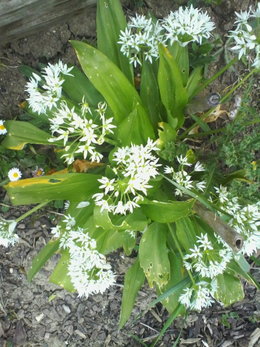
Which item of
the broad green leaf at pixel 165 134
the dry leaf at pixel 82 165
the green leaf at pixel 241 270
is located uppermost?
the broad green leaf at pixel 165 134

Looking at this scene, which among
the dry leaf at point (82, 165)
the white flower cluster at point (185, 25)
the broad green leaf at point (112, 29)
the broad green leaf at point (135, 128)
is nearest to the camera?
the white flower cluster at point (185, 25)

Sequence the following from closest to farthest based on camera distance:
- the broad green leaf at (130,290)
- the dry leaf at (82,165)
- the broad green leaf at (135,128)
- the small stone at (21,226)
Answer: the broad green leaf at (135,128) < the dry leaf at (82,165) < the broad green leaf at (130,290) < the small stone at (21,226)

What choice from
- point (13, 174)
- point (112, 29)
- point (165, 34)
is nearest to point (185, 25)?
point (165, 34)

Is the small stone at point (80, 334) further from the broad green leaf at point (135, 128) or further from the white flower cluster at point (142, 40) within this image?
the white flower cluster at point (142, 40)

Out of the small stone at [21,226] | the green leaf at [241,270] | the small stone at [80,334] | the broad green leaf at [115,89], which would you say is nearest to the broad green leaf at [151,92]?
the broad green leaf at [115,89]

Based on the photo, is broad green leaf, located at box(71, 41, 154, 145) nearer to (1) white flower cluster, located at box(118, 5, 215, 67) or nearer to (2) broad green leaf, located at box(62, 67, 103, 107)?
(1) white flower cluster, located at box(118, 5, 215, 67)

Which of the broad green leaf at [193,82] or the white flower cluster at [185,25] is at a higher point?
the white flower cluster at [185,25]

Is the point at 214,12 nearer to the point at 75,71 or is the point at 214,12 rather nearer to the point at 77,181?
the point at 75,71

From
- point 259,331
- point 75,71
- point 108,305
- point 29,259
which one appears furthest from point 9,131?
point 259,331

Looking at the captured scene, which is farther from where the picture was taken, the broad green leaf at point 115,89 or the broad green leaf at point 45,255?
the broad green leaf at point 45,255
